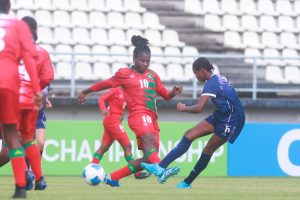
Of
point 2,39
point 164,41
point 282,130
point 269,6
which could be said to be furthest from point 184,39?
point 2,39

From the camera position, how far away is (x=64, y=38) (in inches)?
951

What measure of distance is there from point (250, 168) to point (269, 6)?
265 inches

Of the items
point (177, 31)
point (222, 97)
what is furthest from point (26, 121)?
point (177, 31)

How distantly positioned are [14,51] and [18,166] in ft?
3.73

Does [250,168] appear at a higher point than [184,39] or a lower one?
lower

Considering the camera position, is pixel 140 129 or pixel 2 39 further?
pixel 140 129

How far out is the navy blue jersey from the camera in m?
14.2

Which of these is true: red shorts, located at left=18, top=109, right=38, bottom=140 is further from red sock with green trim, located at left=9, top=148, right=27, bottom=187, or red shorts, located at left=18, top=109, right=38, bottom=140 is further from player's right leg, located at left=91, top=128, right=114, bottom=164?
player's right leg, located at left=91, top=128, right=114, bottom=164

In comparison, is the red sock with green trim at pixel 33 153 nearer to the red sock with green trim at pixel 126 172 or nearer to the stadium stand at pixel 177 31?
the red sock with green trim at pixel 126 172

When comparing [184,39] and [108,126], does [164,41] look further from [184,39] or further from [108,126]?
[108,126]

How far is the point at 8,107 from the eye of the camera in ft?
34.0

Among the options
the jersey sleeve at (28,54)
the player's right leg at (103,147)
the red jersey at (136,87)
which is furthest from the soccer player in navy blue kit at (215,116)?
the player's right leg at (103,147)

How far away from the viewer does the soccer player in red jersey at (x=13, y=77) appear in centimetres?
1034

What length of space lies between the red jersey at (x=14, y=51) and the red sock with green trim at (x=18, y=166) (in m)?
0.62
